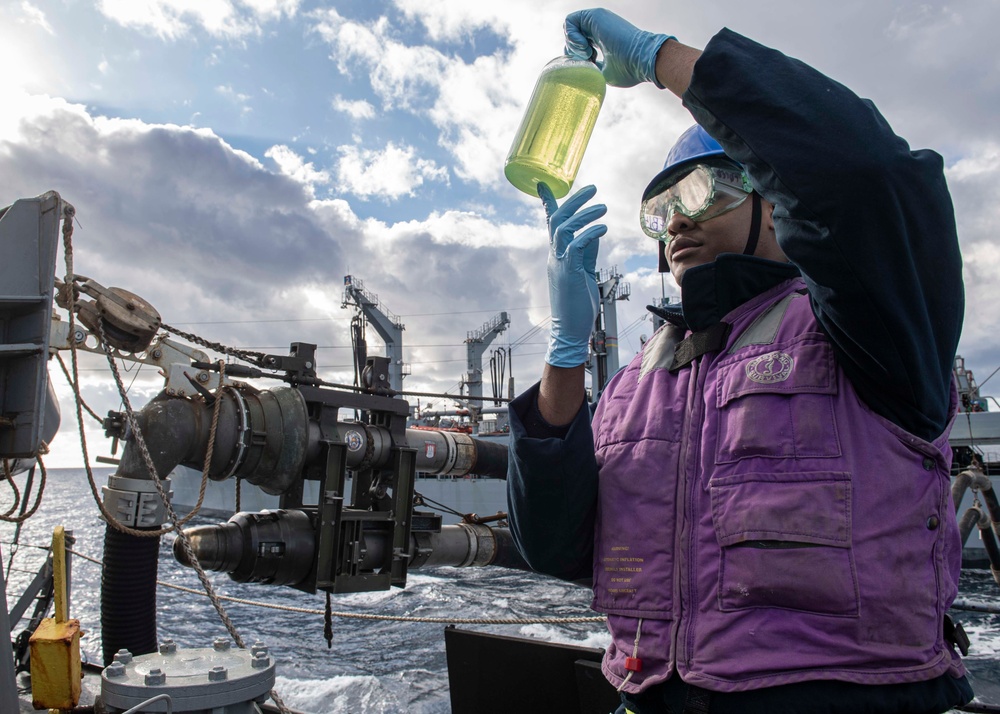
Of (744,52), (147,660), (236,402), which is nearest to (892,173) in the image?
(744,52)

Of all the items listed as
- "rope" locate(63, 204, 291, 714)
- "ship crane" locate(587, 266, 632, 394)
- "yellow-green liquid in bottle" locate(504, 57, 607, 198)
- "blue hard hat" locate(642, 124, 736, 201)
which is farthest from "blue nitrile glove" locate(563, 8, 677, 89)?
"ship crane" locate(587, 266, 632, 394)

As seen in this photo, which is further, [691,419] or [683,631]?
[691,419]

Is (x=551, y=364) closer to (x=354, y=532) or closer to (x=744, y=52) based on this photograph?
(x=744, y=52)

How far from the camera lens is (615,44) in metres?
1.75

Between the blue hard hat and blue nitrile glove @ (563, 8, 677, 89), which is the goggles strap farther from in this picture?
blue nitrile glove @ (563, 8, 677, 89)

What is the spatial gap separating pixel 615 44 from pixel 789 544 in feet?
4.37

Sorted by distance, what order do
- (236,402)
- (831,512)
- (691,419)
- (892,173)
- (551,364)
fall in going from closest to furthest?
(892,173), (831,512), (691,419), (551,364), (236,402)

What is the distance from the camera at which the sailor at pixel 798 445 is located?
120 centimetres

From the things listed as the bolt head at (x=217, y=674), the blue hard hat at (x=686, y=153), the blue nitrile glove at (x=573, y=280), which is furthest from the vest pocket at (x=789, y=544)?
the bolt head at (x=217, y=674)

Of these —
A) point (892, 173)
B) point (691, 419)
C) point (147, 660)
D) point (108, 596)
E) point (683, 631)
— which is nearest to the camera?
point (892, 173)

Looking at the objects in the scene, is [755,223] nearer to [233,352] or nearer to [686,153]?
[686,153]

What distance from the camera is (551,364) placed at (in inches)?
71.7

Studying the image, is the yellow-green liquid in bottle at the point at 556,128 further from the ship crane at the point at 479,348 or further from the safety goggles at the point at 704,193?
the ship crane at the point at 479,348

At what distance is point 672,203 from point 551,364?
60 cm
